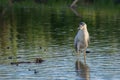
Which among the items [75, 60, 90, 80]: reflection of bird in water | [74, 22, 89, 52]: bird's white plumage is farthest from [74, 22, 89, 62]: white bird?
[75, 60, 90, 80]: reflection of bird in water

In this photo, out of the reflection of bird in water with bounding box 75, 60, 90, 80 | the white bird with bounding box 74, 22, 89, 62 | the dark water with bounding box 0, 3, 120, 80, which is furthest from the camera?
the white bird with bounding box 74, 22, 89, 62

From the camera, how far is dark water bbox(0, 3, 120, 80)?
1620 centimetres

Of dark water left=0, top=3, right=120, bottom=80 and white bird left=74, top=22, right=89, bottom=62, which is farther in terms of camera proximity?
white bird left=74, top=22, right=89, bottom=62

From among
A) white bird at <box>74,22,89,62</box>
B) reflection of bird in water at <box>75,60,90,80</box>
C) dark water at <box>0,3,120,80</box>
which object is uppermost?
white bird at <box>74,22,89,62</box>

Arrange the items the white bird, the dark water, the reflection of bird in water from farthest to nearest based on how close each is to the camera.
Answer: the white bird
the dark water
the reflection of bird in water

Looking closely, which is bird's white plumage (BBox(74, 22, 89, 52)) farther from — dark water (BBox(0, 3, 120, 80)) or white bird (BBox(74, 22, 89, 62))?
dark water (BBox(0, 3, 120, 80))

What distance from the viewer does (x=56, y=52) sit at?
67.8 feet

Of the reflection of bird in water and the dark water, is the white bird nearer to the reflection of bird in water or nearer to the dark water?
the dark water

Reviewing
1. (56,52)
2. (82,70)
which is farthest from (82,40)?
(82,70)

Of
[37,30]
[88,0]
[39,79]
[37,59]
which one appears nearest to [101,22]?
[37,30]

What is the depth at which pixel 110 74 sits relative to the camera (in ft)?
52.5

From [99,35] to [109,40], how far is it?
7.58ft

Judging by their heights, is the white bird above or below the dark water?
above

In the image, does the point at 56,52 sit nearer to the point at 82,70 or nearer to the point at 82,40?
the point at 82,40
